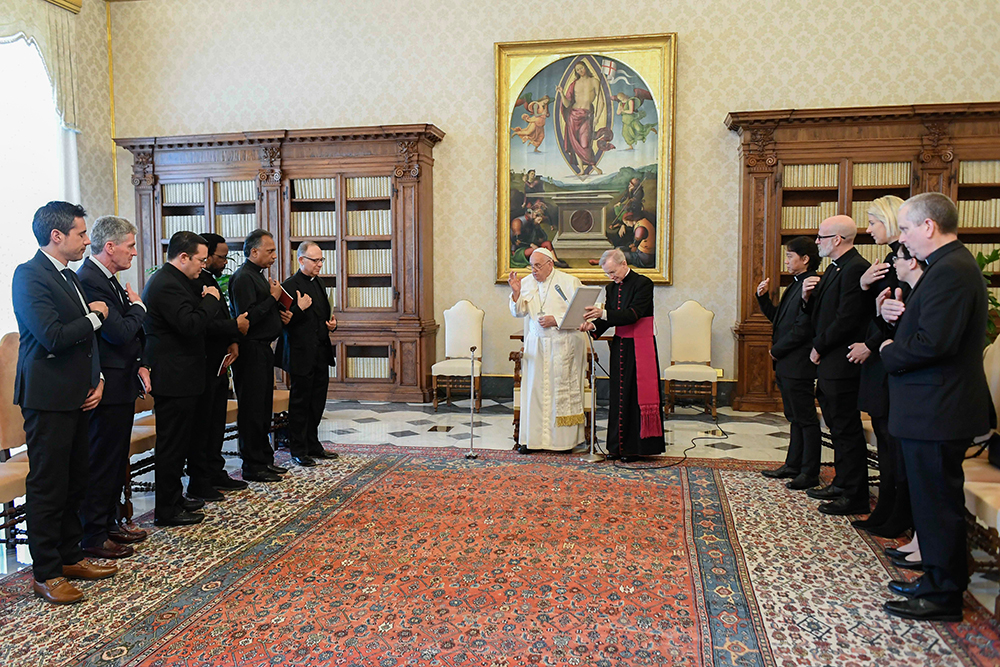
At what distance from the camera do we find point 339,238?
8.39 meters

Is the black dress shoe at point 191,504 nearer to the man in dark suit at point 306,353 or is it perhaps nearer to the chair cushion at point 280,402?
the man in dark suit at point 306,353

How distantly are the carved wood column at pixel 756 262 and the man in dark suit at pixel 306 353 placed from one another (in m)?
4.46

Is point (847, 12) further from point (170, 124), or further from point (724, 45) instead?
point (170, 124)

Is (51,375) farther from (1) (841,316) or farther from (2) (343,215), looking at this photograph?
(2) (343,215)

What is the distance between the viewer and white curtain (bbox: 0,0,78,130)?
7.42 m

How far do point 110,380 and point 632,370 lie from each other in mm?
3538

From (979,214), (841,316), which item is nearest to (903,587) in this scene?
(841,316)

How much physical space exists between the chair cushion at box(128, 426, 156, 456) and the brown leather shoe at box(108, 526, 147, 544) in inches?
23.3

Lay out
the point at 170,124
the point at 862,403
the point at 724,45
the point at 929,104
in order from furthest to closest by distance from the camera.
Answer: the point at 170,124, the point at 724,45, the point at 929,104, the point at 862,403

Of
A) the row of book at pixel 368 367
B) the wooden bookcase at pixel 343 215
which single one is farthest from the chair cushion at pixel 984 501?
the row of book at pixel 368 367

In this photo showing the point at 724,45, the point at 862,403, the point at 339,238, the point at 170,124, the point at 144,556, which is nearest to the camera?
the point at 144,556

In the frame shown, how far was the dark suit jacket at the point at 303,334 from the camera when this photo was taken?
521 centimetres

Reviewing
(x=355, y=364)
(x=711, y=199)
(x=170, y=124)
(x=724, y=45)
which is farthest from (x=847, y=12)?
(x=170, y=124)

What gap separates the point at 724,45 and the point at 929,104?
2.13 m
